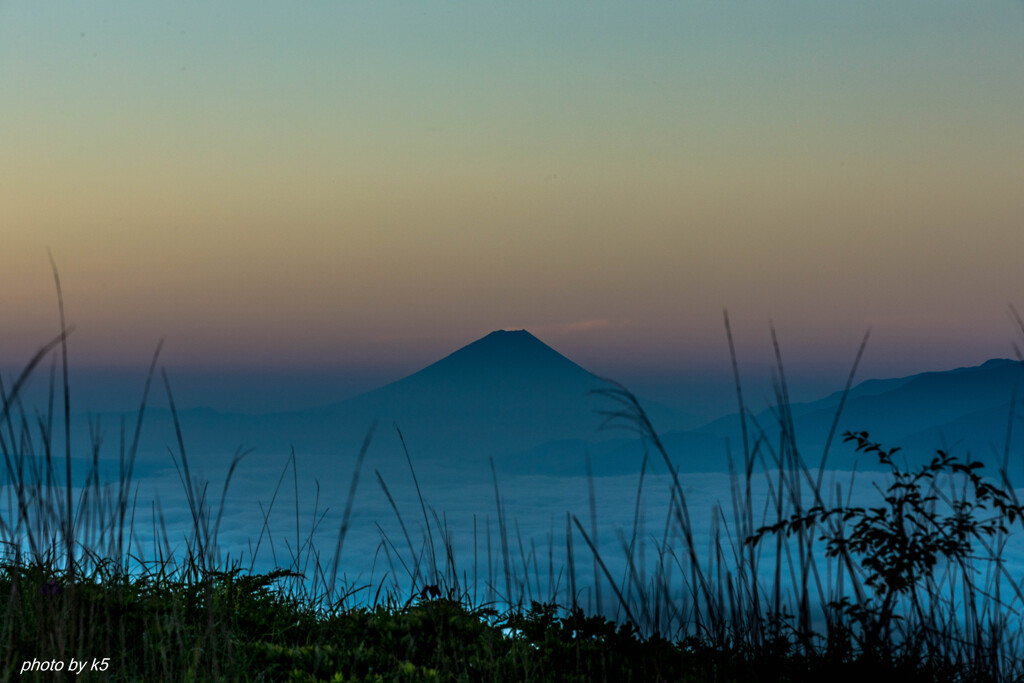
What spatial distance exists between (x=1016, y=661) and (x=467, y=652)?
8.01 feet

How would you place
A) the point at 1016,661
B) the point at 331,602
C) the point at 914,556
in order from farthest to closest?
the point at 331,602 → the point at 1016,661 → the point at 914,556

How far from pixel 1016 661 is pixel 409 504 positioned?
2799 mm

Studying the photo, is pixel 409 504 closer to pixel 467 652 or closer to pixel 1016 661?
pixel 467 652

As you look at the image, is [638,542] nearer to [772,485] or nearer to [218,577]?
[772,485]

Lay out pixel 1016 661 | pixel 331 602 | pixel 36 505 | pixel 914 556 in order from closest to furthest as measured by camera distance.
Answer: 1. pixel 914 556
2. pixel 36 505
3. pixel 1016 661
4. pixel 331 602

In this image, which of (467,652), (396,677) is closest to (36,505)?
(396,677)

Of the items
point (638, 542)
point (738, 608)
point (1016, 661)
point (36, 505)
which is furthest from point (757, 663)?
point (36, 505)

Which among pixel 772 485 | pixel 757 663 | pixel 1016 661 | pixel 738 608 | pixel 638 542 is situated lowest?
pixel 1016 661

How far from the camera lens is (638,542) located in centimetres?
329

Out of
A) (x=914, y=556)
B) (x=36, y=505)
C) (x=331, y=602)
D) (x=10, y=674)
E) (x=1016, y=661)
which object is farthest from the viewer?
(x=331, y=602)

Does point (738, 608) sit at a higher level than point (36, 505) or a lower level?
lower

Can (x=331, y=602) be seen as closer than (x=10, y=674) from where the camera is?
No

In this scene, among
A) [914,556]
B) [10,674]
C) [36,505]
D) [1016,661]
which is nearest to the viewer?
[10,674]

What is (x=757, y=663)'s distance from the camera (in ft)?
9.42
